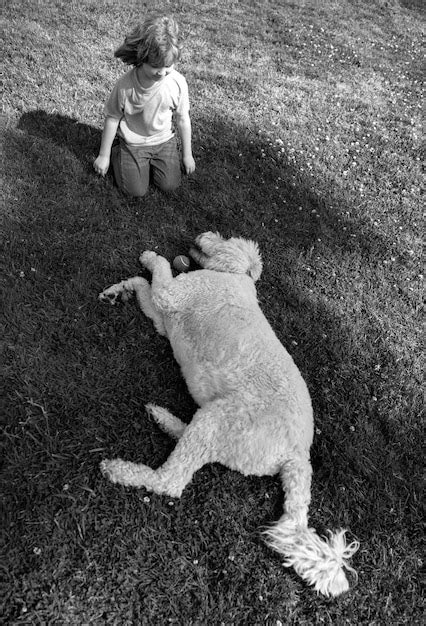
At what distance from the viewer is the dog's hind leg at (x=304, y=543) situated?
2900mm

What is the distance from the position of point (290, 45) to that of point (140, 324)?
7098 millimetres

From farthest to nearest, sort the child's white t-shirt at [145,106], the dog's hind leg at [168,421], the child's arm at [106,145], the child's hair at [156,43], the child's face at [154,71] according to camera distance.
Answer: the child's arm at [106,145]
the child's white t-shirt at [145,106]
the child's face at [154,71]
the child's hair at [156,43]
the dog's hind leg at [168,421]

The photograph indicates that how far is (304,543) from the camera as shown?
292cm

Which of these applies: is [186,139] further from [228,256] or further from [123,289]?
[123,289]

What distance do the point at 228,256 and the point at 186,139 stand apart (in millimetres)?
1932

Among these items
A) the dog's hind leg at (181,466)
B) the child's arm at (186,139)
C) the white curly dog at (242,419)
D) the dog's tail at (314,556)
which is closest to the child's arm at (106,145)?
the child's arm at (186,139)

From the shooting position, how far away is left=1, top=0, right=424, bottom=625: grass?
2971 millimetres

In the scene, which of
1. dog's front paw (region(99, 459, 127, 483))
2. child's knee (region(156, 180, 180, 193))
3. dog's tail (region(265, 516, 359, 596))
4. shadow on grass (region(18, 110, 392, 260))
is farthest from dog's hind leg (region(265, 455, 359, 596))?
child's knee (region(156, 180, 180, 193))

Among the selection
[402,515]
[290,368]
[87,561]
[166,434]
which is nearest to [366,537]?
[402,515]

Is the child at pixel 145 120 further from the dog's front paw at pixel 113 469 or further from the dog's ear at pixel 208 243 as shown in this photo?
the dog's front paw at pixel 113 469

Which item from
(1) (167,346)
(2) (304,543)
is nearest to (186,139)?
(1) (167,346)

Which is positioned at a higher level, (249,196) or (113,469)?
(249,196)

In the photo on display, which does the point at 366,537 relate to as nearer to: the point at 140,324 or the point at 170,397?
the point at 170,397

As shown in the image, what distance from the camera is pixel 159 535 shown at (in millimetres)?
3082
